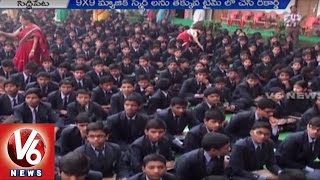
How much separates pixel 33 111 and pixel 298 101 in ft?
11.5

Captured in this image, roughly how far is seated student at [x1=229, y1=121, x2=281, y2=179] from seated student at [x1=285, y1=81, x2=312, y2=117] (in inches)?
87.1

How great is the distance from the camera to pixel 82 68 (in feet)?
24.2

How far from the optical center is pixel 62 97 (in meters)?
6.50

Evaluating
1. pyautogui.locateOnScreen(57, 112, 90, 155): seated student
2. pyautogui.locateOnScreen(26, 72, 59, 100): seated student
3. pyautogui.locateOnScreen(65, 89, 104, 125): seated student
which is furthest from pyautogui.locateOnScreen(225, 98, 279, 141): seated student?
pyautogui.locateOnScreen(26, 72, 59, 100): seated student

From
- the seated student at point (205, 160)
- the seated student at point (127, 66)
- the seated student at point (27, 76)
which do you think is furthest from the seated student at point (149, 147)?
the seated student at point (127, 66)

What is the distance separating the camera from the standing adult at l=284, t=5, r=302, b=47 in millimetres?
12273

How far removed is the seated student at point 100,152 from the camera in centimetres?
440

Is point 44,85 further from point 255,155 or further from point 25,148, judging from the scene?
point 25,148

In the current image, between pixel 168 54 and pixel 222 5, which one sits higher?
pixel 222 5

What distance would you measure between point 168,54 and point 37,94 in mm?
4994

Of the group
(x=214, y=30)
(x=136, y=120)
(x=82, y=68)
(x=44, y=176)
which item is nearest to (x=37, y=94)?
(x=136, y=120)

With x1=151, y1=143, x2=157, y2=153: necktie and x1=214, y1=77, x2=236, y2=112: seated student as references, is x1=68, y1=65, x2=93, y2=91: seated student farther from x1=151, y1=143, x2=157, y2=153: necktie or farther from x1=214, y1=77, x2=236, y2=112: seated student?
x1=151, y1=143, x2=157, y2=153: necktie

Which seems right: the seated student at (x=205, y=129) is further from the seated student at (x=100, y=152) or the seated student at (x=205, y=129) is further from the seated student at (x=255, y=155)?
the seated student at (x=100, y=152)

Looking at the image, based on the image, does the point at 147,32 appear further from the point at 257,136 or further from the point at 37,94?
the point at 257,136
